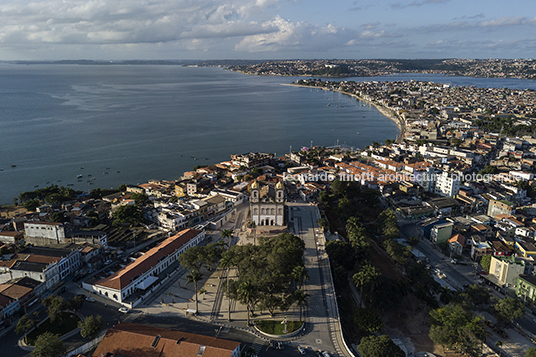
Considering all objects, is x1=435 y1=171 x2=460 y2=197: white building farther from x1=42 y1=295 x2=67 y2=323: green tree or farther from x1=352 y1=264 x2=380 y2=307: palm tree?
x1=42 y1=295 x2=67 y2=323: green tree

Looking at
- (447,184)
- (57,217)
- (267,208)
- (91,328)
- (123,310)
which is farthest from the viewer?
(447,184)

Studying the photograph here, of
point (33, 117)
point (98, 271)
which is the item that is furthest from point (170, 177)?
point (33, 117)

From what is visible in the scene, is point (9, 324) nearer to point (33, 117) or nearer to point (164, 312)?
point (164, 312)

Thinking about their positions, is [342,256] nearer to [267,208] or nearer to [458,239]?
[267,208]

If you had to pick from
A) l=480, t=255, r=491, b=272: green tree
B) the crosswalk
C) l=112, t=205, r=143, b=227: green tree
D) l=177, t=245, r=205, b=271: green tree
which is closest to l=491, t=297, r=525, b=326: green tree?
l=480, t=255, r=491, b=272: green tree

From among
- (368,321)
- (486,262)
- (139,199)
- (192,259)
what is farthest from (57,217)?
(486,262)
